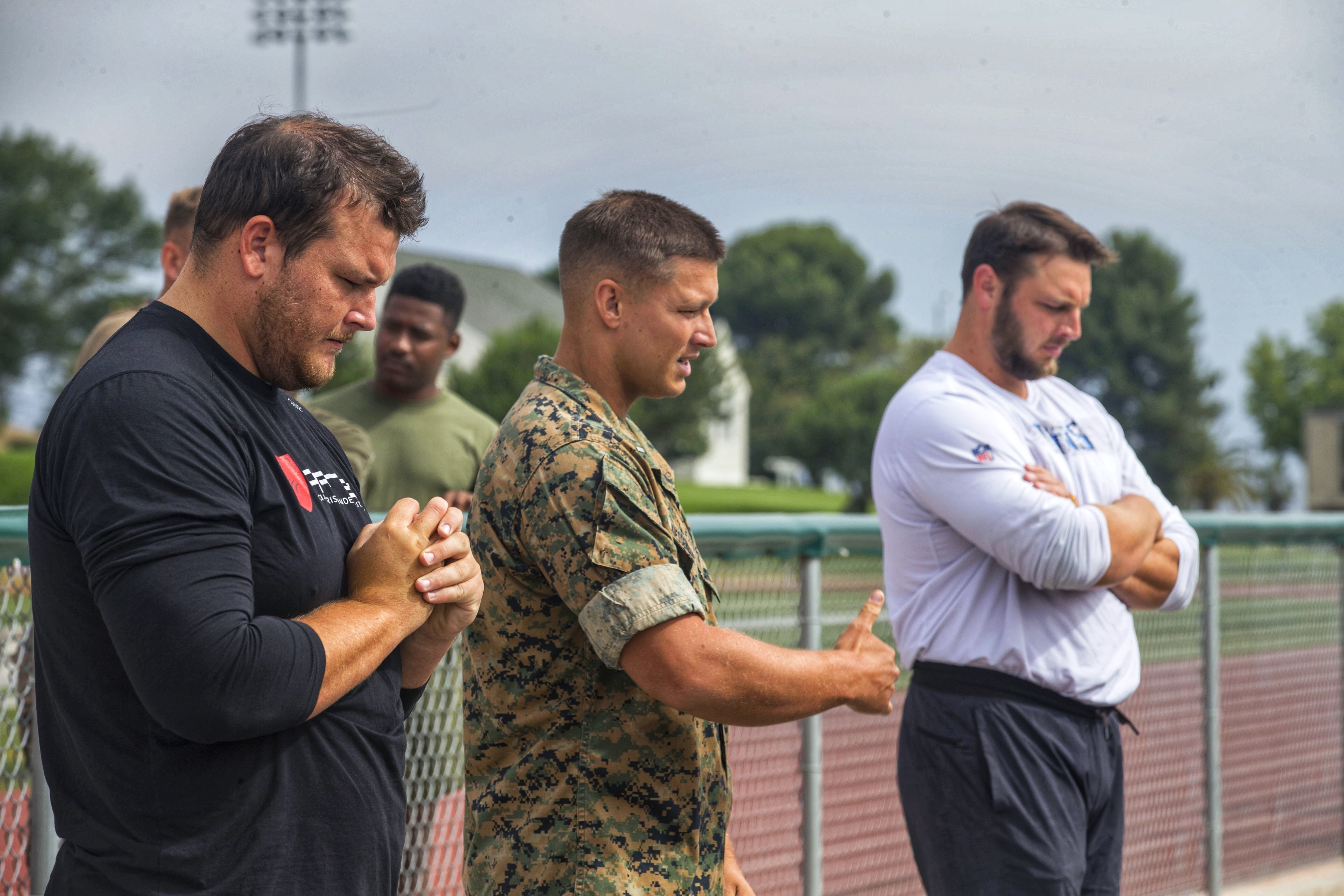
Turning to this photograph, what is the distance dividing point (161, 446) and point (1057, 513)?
7.02ft

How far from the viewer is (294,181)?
1843mm

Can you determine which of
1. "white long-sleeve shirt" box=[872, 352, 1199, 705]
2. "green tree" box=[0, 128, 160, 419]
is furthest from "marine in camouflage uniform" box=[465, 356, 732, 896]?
"green tree" box=[0, 128, 160, 419]

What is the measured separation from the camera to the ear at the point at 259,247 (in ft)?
6.06

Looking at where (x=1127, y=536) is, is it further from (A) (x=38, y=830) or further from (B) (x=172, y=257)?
(B) (x=172, y=257)

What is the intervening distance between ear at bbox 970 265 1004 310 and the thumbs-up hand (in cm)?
136

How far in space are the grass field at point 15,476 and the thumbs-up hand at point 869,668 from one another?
99.4 feet

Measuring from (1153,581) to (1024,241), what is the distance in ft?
3.16

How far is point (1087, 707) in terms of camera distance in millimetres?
3246

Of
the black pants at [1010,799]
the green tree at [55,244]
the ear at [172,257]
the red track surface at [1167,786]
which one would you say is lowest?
the red track surface at [1167,786]

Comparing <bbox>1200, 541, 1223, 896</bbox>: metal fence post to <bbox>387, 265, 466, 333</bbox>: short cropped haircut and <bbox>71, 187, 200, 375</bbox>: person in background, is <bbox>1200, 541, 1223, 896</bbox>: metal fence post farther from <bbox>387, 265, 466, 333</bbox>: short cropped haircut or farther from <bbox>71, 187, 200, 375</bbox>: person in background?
<bbox>71, 187, 200, 375</bbox>: person in background

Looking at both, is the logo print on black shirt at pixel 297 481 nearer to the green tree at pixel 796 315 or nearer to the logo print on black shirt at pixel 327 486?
the logo print on black shirt at pixel 327 486

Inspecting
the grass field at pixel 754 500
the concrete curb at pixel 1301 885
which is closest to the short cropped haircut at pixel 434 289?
the concrete curb at pixel 1301 885

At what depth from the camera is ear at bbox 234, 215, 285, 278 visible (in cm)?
185

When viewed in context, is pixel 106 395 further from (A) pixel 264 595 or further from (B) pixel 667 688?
(B) pixel 667 688
